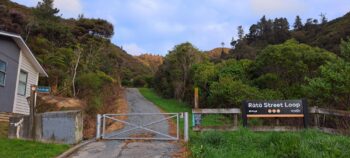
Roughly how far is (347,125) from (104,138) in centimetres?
864

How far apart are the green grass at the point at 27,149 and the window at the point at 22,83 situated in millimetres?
8977

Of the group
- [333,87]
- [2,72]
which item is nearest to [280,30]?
[333,87]

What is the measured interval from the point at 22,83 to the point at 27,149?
10979mm

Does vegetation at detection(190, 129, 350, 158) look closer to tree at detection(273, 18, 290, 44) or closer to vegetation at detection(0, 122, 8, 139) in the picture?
vegetation at detection(0, 122, 8, 139)

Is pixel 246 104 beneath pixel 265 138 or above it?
above

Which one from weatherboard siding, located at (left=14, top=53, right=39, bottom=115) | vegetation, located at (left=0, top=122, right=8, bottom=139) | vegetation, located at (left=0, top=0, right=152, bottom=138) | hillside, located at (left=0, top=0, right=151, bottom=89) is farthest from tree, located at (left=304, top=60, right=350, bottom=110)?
hillside, located at (left=0, top=0, right=151, bottom=89)

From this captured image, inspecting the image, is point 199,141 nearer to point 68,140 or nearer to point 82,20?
point 68,140

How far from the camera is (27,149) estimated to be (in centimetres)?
1103

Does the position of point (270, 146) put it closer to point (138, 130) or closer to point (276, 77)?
point (138, 130)

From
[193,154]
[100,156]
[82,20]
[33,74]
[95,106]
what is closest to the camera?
[193,154]

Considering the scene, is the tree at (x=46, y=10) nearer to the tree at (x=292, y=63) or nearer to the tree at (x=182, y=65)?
the tree at (x=182, y=65)

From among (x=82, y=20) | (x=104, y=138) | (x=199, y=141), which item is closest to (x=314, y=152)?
(x=199, y=141)

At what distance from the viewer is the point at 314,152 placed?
28.5 ft

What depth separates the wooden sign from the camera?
44.9 ft
